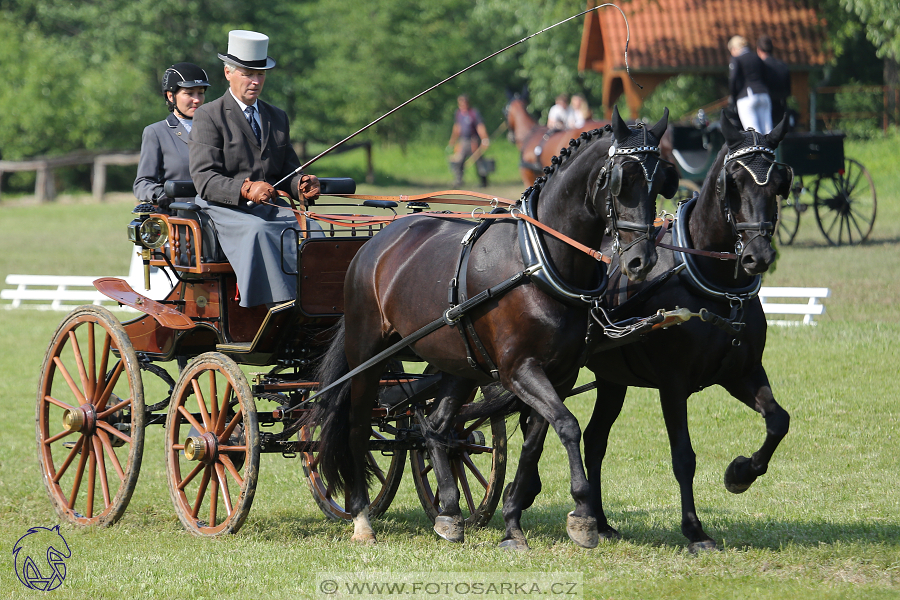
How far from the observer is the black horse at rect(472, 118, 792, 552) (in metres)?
5.27

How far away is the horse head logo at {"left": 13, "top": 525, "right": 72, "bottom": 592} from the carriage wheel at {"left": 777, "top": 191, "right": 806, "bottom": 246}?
8.87m

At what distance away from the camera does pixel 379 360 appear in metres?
5.81

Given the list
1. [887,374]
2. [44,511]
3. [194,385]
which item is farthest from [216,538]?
[887,374]

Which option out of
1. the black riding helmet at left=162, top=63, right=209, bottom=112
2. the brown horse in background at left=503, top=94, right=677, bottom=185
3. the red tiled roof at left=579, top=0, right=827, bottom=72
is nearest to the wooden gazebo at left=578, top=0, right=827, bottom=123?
the red tiled roof at left=579, top=0, right=827, bottom=72

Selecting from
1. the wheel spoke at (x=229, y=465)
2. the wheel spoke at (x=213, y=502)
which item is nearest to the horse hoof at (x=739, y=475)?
the wheel spoke at (x=229, y=465)

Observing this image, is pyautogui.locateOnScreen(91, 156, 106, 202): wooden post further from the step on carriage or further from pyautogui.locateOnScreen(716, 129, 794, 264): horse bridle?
pyautogui.locateOnScreen(716, 129, 794, 264): horse bridle

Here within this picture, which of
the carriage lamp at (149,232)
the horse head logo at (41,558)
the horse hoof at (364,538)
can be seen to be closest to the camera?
the horse head logo at (41,558)

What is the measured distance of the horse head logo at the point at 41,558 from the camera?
5215mm

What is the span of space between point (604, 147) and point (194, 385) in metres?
2.52

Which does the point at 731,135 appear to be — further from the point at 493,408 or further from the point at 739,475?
the point at 493,408

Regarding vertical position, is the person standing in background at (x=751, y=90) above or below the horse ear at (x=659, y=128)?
above

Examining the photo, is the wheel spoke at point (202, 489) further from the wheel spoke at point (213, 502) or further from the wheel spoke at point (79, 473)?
the wheel spoke at point (79, 473)

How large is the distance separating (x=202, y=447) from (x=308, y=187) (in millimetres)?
1480

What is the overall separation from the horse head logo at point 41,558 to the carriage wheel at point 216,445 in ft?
2.11
